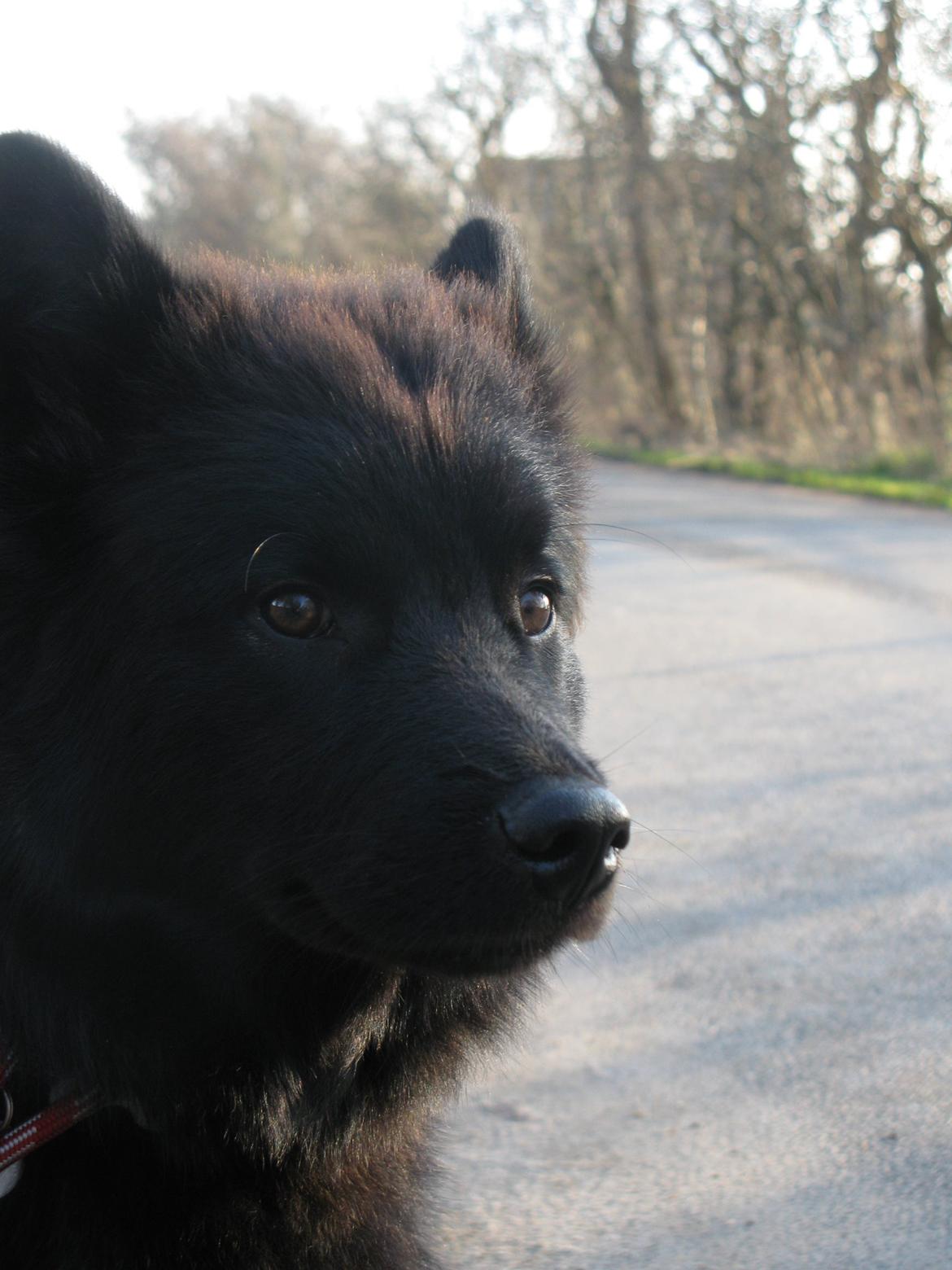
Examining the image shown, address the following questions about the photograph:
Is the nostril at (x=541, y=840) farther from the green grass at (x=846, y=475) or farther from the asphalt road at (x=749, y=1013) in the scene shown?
the green grass at (x=846, y=475)

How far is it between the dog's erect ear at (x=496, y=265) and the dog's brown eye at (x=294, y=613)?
0.99 meters

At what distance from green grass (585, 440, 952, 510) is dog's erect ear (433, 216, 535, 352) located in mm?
10506

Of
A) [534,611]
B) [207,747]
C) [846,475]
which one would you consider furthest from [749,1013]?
[846,475]

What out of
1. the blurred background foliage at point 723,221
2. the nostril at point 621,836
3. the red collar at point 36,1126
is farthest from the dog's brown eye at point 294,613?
the blurred background foliage at point 723,221

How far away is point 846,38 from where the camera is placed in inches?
642

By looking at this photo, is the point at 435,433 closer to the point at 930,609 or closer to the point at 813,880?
the point at 813,880

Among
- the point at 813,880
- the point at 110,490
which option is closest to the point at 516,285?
the point at 110,490

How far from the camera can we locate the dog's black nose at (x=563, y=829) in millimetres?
1842

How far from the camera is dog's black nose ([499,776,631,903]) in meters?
1.84

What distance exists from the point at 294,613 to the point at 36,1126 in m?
0.89

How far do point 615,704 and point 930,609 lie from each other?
2.75 m

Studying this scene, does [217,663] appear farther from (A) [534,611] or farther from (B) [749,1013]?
(B) [749,1013]

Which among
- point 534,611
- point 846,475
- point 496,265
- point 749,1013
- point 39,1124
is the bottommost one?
point 846,475

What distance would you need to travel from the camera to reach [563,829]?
184 cm
